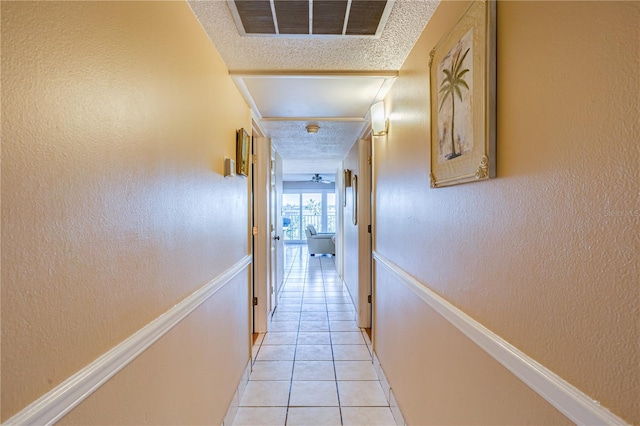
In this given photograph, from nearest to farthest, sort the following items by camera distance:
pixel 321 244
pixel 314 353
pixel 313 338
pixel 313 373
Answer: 1. pixel 313 373
2. pixel 314 353
3. pixel 313 338
4. pixel 321 244

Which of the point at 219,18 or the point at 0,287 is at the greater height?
the point at 219,18

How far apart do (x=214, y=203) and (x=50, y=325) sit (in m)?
1.08

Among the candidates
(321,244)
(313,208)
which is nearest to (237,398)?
(321,244)

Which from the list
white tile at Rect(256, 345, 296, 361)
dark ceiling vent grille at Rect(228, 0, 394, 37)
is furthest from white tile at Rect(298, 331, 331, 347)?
Answer: dark ceiling vent grille at Rect(228, 0, 394, 37)

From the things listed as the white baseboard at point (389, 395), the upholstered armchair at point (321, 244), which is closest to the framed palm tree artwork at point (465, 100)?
the white baseboard at point (389, 395)

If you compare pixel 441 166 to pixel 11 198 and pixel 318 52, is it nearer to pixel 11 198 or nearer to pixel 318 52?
pixel 318 52

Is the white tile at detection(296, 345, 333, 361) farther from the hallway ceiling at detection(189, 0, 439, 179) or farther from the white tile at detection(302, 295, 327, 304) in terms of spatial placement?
the hallway ceiling at detection(189, 0, 439, 179)

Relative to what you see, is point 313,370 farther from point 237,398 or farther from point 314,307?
point 314,307

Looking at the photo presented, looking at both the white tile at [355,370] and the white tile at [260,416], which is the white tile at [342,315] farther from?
the white tile at [260,416]

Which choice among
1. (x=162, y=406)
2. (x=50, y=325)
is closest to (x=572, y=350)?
(x=50, y=325)

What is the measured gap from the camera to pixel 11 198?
0.56m

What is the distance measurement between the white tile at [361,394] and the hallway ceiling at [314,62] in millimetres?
2123

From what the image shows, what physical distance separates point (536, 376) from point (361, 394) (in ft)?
5.82

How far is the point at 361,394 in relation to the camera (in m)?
2.26
